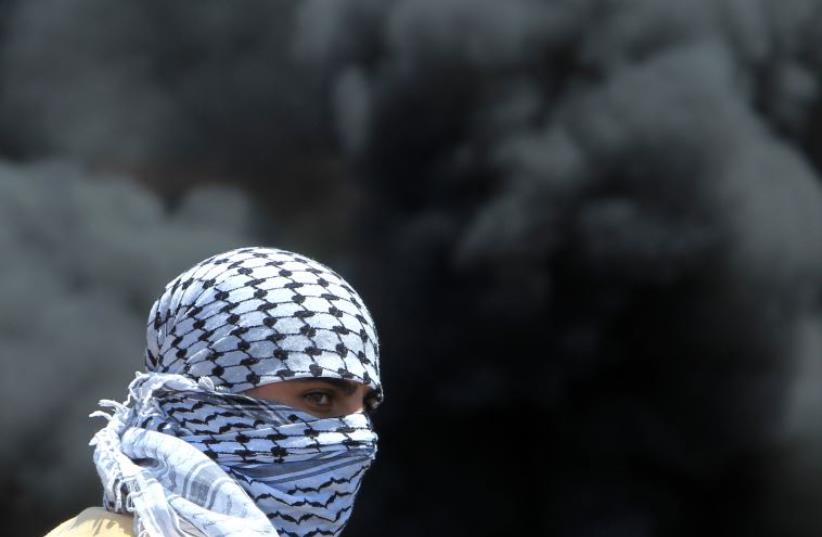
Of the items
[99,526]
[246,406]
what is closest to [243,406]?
[246,406]

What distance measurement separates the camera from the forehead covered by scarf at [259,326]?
0.96 meters

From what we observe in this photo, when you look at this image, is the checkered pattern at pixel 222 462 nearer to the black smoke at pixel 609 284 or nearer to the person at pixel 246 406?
the person at pixel 246 406

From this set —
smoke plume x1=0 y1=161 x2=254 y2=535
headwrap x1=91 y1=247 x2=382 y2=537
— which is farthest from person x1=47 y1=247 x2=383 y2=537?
smoke plume x1=0 y1=161 x2=254 y2=535

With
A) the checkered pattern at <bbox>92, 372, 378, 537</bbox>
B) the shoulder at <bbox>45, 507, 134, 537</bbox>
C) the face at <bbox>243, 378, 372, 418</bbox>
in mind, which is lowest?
the shoulder at <bbox>45, 507, 134, 537</bbox>

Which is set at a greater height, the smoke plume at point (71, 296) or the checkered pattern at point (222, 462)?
the smoke plume at point (71, 296)

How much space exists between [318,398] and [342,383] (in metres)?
0.03

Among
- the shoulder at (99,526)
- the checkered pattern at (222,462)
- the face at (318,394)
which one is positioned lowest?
the shoulder at (99,526)

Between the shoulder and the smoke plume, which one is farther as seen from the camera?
the smoke plume

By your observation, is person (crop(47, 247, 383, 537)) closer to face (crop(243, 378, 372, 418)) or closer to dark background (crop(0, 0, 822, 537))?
face (crop(243, 378, 372, 418))

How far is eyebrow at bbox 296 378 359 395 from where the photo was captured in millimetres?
997

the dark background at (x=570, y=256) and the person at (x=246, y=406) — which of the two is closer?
the person at (x=246, y=406)

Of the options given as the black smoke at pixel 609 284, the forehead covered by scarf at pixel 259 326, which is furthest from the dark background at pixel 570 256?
the forehead covered by scarf at pixel 259 326

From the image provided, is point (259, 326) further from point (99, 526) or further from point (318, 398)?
point (99, 526)

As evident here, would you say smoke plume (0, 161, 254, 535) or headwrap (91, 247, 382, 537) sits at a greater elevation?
smoke plume (0, 161, 254, 535)
